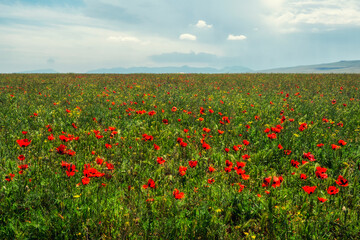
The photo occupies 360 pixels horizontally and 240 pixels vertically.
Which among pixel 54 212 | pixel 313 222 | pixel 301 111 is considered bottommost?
pixel 313 222

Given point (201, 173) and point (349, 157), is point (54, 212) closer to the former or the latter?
point (201, 173)

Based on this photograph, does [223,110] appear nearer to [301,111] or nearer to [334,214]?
[301,111]

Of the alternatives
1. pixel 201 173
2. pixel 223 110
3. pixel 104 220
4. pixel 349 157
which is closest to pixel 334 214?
pixel 201 173

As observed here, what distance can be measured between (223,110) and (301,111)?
278cm

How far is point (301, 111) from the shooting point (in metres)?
7.88

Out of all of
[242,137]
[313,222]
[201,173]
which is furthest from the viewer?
[242,137]

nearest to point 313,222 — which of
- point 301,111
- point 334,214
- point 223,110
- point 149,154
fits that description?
point 334,214

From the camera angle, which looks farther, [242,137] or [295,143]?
[242,137]

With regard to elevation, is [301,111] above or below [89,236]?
above

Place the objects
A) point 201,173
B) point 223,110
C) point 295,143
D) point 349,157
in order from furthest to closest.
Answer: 1. point 223,110
2. point 295,143
3. point 349,157
4. point 201,173

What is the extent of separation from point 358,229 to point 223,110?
5.46 metres

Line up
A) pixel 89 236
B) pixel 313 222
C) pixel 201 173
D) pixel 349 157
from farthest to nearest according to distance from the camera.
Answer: pixel 349 157, pixel 201 173, pixel 313 222, pixel 89 236

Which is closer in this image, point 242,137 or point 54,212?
point 54,212

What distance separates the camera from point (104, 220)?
8.48 feet
